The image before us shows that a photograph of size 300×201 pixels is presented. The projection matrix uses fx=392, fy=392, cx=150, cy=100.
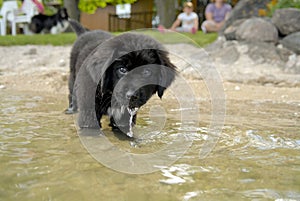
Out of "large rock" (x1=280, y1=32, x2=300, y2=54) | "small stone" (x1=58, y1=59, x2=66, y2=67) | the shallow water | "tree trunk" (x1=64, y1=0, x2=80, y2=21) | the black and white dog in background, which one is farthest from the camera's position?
the black and white dog in background

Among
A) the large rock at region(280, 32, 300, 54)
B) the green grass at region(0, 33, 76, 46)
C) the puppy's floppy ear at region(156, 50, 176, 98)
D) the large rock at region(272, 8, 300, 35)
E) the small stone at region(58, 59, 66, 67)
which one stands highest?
the large rock at region(272, 8, 300, 35)

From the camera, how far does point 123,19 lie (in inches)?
884

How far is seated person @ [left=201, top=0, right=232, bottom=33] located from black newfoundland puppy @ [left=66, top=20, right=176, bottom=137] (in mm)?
8223

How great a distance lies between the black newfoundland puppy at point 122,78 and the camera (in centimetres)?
294

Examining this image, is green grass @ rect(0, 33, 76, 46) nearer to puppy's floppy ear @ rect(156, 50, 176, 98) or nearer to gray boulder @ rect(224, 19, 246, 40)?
gray boulder @ rect(224, 19, 246, 40)

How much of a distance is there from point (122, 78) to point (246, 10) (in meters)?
7.68

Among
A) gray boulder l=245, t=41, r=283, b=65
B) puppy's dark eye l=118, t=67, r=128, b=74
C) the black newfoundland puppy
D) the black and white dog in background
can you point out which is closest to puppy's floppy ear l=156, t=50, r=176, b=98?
the black newfoundland puppy

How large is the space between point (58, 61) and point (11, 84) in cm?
215

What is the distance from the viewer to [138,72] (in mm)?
2963

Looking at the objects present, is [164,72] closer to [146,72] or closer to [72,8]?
[146,72]

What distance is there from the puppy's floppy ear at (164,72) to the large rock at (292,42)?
5.14 metres

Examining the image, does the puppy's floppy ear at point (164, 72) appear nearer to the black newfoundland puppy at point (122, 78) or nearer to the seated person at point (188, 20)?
the black newfoundland puppy at point (122, 78)

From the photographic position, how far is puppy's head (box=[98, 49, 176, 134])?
2891mm

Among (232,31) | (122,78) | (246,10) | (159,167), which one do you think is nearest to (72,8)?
(246,10)
